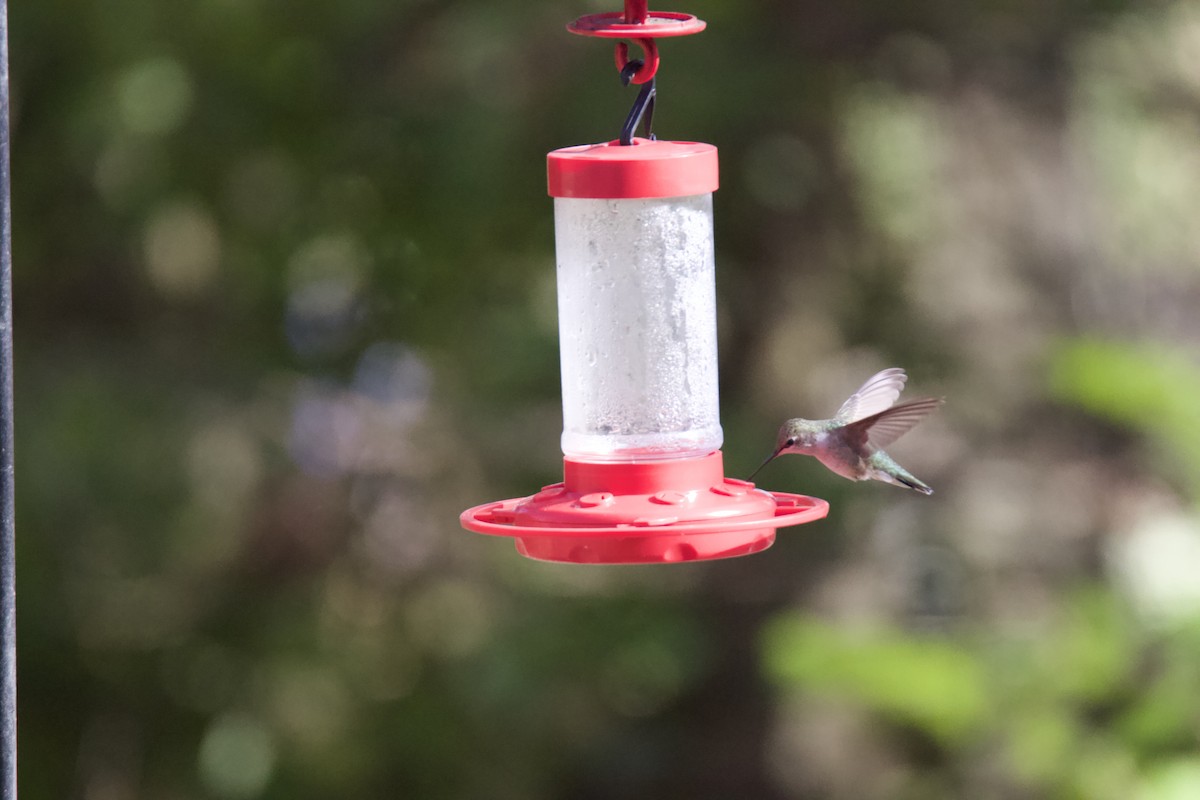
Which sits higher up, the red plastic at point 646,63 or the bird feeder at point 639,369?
the red plastic at point 646,63

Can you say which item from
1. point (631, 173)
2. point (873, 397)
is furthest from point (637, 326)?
point (873, 397)

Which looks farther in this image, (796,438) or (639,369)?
(796,438)

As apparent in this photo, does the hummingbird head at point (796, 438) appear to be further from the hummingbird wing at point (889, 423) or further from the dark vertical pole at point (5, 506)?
the dark vertical pole at point (5, 506)

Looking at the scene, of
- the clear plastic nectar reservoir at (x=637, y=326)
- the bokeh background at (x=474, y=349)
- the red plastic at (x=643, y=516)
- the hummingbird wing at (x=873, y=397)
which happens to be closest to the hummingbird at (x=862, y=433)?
the hummingbird wing at (x=873, y=397)

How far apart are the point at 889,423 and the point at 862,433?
6 centimetres

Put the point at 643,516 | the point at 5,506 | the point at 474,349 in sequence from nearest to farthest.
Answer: the point at 5,506
the point at 643,516
the point at 474,349

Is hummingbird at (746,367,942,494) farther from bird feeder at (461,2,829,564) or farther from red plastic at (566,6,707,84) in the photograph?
red plastic at (566,6,707,84)

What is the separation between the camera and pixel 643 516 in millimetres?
2420

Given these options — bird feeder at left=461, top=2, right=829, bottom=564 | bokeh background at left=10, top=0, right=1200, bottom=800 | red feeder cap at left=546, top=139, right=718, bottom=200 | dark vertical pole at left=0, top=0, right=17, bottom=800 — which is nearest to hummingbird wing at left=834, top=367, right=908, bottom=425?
bird feeder at left=461, top=2, right=829, bottom=564

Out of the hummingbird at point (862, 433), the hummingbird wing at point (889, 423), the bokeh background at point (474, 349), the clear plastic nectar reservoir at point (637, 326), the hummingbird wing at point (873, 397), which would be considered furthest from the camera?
the bokeh background at point (474, 349)

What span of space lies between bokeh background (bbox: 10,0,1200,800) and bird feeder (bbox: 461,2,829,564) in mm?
2376

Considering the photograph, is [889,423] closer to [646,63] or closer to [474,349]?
[646,63]

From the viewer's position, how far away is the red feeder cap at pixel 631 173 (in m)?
2.44

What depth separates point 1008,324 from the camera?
572 cm
